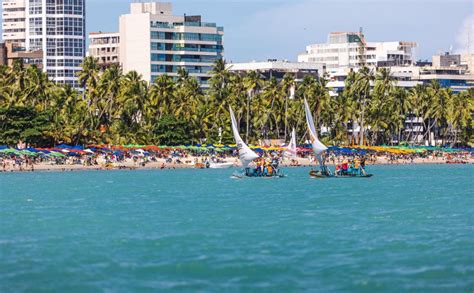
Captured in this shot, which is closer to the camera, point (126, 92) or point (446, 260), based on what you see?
point (446, 260)

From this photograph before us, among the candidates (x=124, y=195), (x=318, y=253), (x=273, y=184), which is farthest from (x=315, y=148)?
(x=318, y=253)

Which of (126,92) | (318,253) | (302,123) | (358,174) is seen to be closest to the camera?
(318,253)

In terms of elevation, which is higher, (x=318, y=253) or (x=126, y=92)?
(x=126, y=92)

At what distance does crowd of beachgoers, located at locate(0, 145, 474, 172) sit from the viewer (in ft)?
494

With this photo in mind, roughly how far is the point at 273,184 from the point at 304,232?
5482cm

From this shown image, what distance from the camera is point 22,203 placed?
9044 cm

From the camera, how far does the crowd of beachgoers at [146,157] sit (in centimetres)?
15050

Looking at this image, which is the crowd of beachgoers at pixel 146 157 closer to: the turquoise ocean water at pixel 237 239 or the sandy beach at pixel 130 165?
the sandy beach at pixel 130 165

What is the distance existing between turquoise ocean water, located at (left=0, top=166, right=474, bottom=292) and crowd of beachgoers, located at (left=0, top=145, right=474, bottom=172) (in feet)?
138

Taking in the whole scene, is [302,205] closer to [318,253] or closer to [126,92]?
[318,253]

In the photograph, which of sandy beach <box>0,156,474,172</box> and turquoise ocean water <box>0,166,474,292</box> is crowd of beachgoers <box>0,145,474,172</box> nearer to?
sandy beach <box>0,156,474,172</box>

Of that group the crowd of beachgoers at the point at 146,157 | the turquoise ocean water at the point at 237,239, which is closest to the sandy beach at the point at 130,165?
the crowd of beachgoers at the point at 146,157

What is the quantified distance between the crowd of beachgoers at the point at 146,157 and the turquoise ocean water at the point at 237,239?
4198cm

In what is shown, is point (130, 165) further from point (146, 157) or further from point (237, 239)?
point (237, 239)
